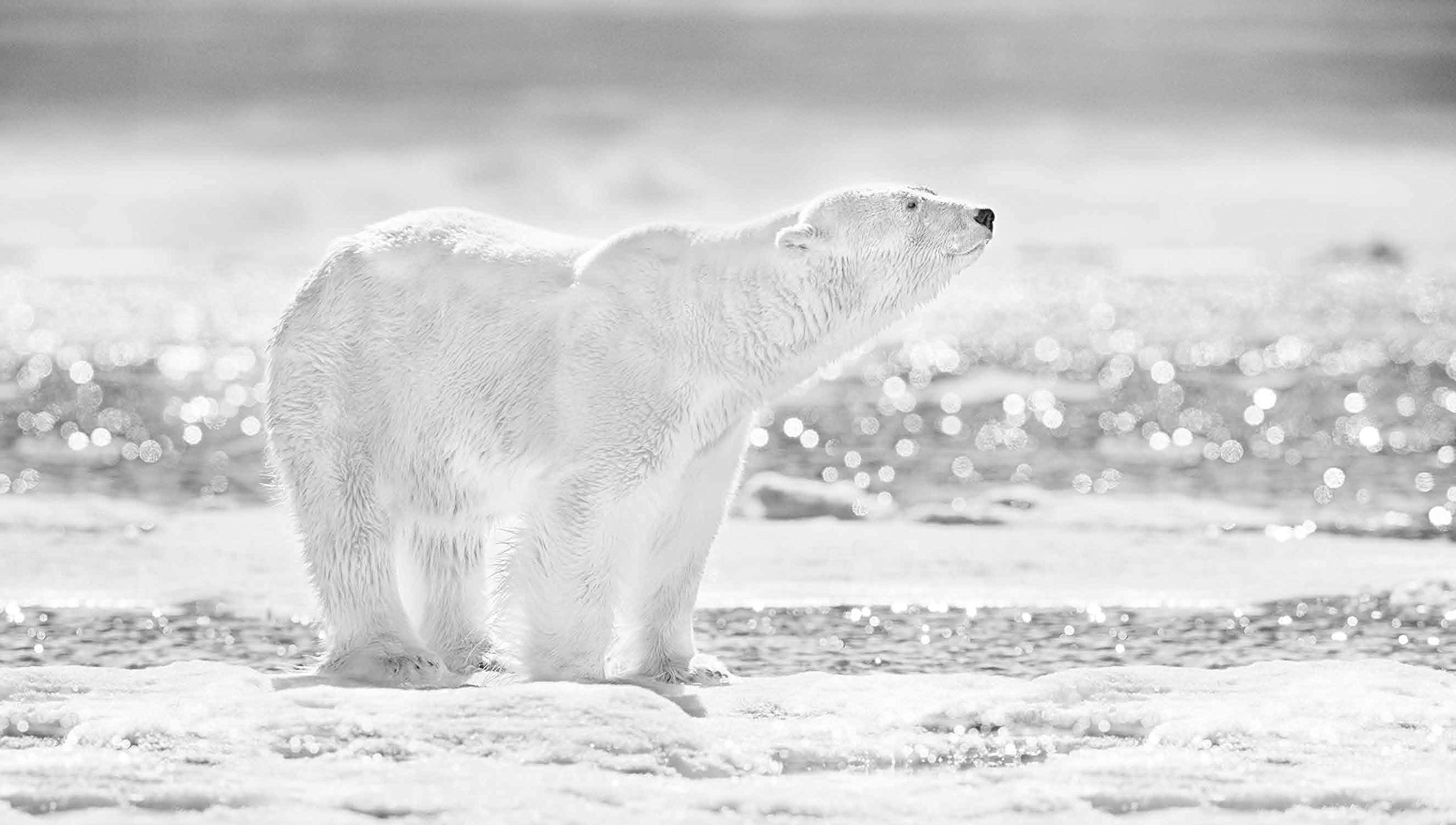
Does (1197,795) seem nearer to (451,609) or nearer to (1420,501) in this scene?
(451,609)

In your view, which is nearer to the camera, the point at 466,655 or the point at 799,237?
the point at 799,237

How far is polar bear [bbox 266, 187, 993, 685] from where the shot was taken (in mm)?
5535

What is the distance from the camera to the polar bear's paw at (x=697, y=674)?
5859 millimetres

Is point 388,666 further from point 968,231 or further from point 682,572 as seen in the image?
point 968,231

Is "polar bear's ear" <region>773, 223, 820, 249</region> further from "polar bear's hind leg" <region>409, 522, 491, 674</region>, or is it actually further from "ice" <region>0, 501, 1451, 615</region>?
"ice" <region>0, 501, 1451, 615</region>

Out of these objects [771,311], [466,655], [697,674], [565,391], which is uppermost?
[771,311]

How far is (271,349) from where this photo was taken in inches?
238

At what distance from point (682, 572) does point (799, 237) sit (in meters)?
1.08

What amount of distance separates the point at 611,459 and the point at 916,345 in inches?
707

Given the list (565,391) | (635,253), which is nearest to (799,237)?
(635,253)

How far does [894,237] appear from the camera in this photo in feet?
18.6

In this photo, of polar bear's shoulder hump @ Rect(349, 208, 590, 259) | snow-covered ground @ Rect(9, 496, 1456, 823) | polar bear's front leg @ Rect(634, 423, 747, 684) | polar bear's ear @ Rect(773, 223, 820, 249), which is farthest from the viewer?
polar bear's shoulder hump @ Rect(349, 208, 590, 259)

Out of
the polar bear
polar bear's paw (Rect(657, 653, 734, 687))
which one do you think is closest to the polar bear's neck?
the polar bear

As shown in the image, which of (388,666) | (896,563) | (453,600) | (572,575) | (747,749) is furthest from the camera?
(896,563)
